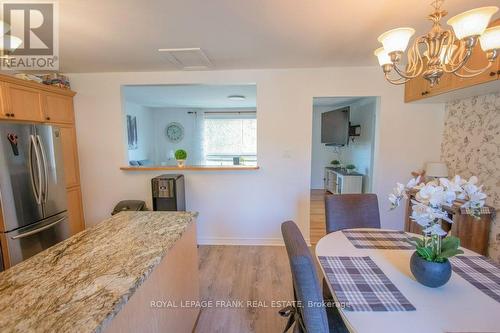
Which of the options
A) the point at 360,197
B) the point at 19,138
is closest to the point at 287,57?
the point at 360,197

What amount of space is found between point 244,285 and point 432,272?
165 cm

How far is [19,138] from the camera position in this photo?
80.3 inches

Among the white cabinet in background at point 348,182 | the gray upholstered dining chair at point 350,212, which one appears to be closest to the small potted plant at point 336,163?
the white cabinet in background at point 348,182

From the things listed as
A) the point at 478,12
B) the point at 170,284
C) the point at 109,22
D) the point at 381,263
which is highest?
the point at 109,22

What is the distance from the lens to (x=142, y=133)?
19.6 ft

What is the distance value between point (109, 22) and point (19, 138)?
4.26 feet

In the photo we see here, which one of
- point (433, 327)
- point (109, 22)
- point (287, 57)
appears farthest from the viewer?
point (287, 57)

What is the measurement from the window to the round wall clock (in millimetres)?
669

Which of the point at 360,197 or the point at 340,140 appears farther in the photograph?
the point at 340,140

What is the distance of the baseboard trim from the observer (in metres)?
3.14

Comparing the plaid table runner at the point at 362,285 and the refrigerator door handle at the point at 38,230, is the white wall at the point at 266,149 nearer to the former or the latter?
the refrigerator door handle at the point at 38,230

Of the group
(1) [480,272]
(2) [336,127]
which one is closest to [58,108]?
(1) [480,272]

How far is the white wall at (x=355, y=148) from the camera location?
4672mm

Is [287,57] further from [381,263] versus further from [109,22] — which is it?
[381,263]
